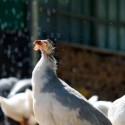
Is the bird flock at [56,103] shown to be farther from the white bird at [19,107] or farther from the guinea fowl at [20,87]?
the guinea fowl at [20,87]

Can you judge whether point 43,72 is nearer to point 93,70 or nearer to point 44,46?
point 44,46

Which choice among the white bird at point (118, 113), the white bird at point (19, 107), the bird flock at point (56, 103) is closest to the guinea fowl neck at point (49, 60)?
the bird flock at point (56, 103)

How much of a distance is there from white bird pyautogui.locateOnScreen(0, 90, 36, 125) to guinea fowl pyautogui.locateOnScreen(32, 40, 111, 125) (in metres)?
2.74

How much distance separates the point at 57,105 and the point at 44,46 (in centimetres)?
48

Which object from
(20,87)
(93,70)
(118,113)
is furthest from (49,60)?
(93,70)

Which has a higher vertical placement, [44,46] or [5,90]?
[44,46]

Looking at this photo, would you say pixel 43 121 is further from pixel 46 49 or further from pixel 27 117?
pixel 27 117

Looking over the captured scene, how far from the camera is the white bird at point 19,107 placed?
28.8ft

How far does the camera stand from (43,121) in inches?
230

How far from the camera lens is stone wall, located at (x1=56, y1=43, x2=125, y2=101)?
14734mm

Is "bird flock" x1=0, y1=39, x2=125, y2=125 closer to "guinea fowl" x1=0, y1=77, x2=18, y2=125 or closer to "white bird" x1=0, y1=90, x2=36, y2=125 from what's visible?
"white bird" x1=0, y1=90, x2=36, y2=125

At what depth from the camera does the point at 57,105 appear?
19.1 feet

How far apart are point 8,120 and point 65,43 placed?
188 inches

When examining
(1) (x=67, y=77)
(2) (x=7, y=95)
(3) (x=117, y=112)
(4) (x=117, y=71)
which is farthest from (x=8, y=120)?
(4) (x=117, y=71)
